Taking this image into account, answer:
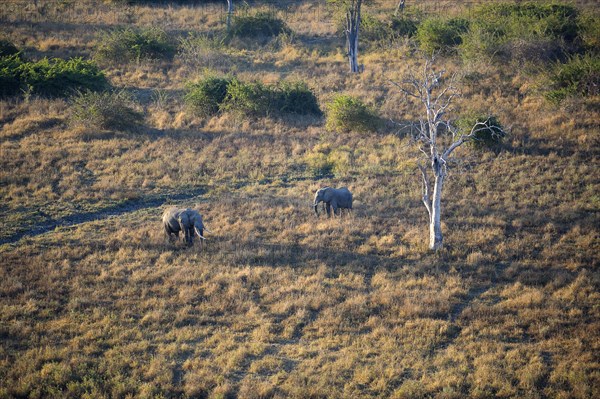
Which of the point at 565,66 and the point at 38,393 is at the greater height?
the point at 565,66

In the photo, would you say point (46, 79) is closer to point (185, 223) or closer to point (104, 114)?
point (104, 114)

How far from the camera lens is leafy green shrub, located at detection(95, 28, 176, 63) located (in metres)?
38.1

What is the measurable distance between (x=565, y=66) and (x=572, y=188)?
429 inches

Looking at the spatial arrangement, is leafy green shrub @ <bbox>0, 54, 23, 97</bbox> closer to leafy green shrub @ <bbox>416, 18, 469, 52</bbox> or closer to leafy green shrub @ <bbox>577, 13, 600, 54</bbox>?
leafy green shrub @ <bbox>416, 18, 469, 52</bbox>

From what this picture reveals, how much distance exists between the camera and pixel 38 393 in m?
10.2

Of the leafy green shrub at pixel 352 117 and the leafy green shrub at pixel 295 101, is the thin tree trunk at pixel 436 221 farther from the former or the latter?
the leafy green shrub at pixel 295 101

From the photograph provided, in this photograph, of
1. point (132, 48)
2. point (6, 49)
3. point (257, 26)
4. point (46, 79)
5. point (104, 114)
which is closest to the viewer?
point (104, 114)

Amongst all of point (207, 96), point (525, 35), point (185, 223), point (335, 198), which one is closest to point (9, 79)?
point (207, 96)

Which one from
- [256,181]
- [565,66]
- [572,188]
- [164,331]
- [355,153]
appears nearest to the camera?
[164,331]

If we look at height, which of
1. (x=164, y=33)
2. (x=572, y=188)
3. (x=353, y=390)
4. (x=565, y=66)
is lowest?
(x=353, y=390)

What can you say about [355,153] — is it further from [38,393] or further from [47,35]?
[47,35]

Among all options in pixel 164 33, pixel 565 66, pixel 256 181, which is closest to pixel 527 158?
pixel 565 66

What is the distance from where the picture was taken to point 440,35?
1389 inches

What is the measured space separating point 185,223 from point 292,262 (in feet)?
11.7
